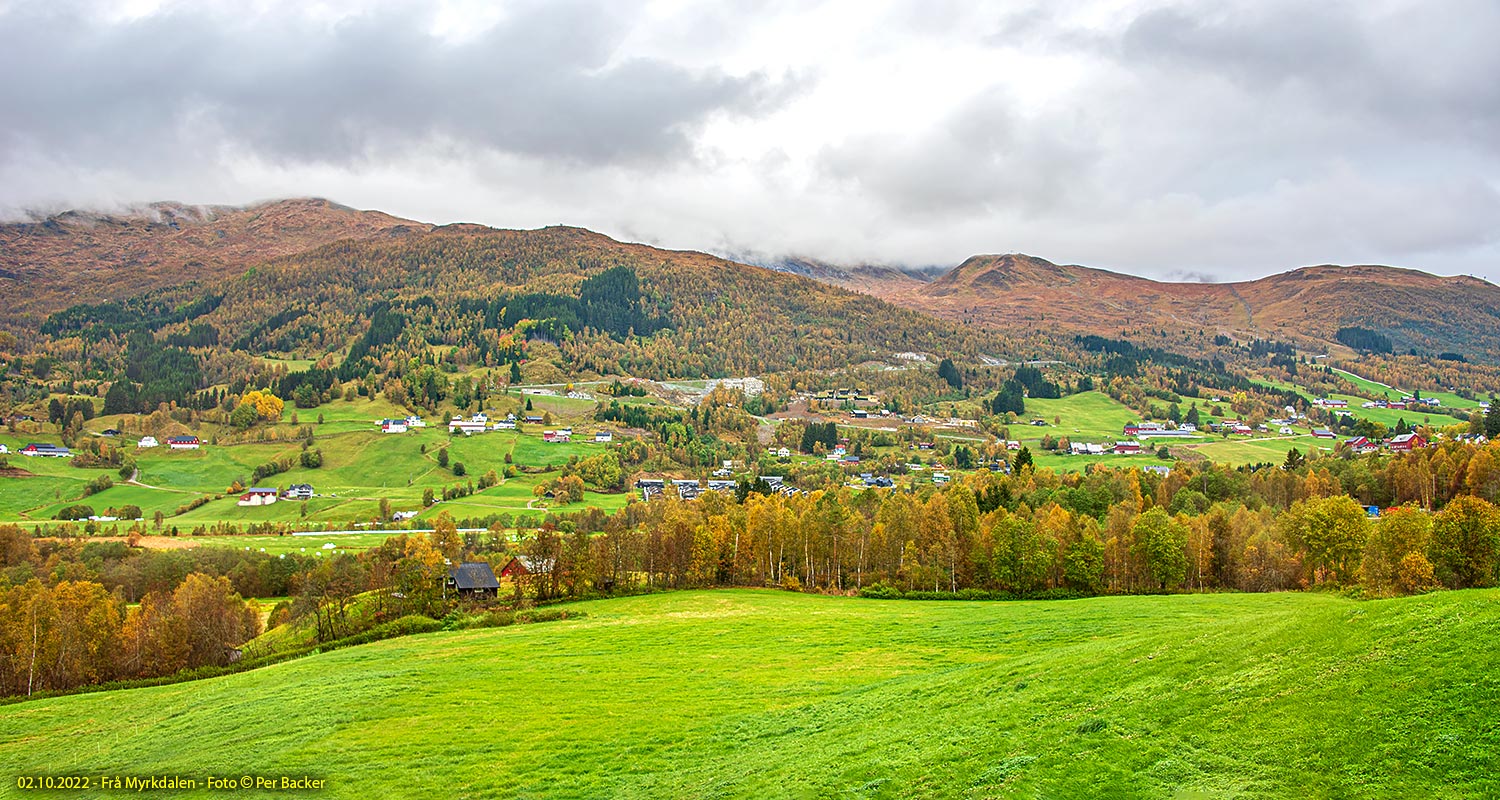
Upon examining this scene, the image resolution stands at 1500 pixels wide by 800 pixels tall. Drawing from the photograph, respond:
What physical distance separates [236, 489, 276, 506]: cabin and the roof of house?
10317cm

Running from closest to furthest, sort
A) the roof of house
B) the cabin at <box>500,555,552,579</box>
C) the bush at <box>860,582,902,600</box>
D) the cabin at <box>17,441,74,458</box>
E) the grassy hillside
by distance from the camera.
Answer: the grassy hillside → the bush at <box>860,582,902,600</box> → the cabin at <box>500,555,552,579</box> → the roof of house → the cabin at <box>17,441,74,458</box>

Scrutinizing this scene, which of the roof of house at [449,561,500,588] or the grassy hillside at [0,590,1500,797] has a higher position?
the grassy hillside at [0,590,1500,797]

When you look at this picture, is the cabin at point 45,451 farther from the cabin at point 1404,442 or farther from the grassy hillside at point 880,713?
the cabin at point 1404,442

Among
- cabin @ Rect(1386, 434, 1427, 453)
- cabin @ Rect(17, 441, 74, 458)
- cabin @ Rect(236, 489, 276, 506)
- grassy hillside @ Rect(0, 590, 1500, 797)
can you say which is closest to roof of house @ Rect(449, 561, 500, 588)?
grassy hillside @ Rect(0, 590, 1500, 797)

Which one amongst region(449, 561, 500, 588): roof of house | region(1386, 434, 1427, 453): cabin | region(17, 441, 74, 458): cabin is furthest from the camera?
region(17, 441, 74, 458): cabin

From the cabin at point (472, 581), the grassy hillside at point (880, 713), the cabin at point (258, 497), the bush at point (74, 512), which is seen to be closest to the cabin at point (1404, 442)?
the grassy hillside at point (880, 713)

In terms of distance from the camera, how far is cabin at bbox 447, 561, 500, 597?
76.1m

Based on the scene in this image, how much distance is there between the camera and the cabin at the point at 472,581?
76062 mm

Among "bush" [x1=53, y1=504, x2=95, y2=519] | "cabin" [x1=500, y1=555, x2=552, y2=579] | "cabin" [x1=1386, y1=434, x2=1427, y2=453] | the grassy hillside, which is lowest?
"bush" [x1=53, y1=504, x2=95, y2=519]

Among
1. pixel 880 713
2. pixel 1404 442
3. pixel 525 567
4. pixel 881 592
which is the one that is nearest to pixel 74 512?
pixel 525 567

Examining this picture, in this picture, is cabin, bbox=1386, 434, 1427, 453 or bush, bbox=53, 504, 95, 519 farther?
bush, bbox=53, 504, 95, 519

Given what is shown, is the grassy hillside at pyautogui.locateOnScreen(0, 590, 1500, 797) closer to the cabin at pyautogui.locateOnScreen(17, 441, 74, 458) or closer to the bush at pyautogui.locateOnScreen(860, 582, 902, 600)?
the bush at pyautogui.locateOnScreen(860, 582, 902, 600)

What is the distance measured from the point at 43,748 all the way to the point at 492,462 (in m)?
161

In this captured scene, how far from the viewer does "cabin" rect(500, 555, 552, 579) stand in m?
72.7
